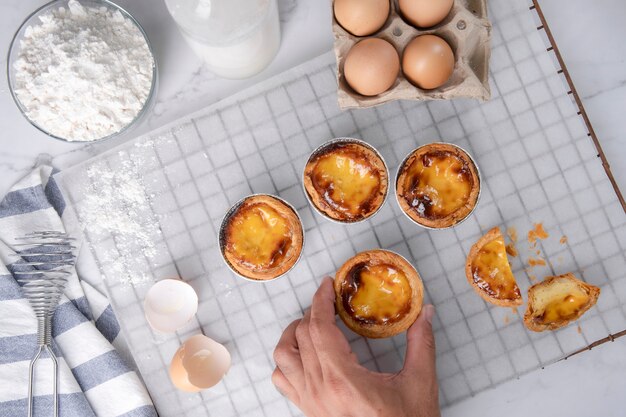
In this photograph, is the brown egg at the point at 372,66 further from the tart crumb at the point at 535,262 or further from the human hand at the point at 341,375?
the tart crumb at the point at 535,262

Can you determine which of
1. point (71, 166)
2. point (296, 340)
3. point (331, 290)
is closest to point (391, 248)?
point (331, 290)

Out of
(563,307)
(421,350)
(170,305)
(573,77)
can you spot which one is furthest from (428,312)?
(573,77)

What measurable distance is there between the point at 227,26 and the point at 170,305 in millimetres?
923

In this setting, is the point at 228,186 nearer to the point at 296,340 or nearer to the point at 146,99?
the point at 146,99

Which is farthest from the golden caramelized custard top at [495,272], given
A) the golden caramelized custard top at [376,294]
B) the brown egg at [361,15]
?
the brown egg at [361,15]

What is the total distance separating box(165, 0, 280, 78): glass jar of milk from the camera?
1.51m

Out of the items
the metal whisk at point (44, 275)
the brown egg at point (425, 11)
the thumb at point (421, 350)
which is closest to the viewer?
the brown egg at point (425, 11)

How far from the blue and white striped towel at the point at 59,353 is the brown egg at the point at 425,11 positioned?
136 centimetres

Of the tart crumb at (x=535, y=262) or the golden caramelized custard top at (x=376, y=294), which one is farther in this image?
the tart crumb at (x=535, y=262)

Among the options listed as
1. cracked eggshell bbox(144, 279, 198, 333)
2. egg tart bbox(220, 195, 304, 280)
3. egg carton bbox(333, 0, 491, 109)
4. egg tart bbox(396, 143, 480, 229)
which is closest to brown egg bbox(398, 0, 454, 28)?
egg carton bbox(333, 0, 491, 109)

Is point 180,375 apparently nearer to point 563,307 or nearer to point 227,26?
point 227,26

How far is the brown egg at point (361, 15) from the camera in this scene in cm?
→ 165

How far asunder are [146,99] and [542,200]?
1371 millimetres

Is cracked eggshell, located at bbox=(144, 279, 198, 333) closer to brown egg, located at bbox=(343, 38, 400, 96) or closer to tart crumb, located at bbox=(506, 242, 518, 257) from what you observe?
brown egg, located at bbox=(343, 38, 400, 96)
